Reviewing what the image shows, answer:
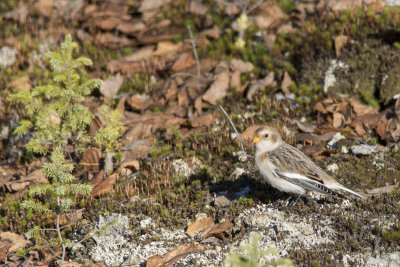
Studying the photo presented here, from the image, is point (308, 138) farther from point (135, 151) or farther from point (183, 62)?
point (183, 62)

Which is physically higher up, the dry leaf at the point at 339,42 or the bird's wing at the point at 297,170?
the dry leaf at the point at 339,42

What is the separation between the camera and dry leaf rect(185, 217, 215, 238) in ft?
24.6

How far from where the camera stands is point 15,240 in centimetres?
784

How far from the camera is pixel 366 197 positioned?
25.4ft

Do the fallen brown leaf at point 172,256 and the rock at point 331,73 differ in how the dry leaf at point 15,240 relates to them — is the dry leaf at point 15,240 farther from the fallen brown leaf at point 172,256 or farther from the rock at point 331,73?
the rock at point 331,73

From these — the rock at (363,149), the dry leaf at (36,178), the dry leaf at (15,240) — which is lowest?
the dry leaf at (15,240)

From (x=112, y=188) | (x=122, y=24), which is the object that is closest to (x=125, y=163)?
(x=112, y=188)

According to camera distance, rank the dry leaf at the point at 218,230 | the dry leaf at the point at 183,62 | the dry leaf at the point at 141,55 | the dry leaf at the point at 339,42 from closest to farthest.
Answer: the dry leaf at the point at 218,230 → the dry leaf at the point at 339,42 → the dry leaf at the point at 183,62 → the dry leaf at the point at 141,55

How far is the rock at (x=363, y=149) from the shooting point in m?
8.88

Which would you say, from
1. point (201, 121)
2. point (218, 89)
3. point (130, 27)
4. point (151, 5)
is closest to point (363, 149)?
point (201, 121)

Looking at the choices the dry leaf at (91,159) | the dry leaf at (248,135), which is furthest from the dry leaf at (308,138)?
the dry leaf at (91,159)

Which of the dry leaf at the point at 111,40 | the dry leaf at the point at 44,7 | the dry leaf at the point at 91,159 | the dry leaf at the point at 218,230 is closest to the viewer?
the dry leaf at the point at 218,230

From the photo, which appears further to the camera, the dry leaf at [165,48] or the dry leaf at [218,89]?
the dry leaf at [165,48]

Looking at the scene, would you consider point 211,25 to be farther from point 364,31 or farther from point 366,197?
point 366,197
